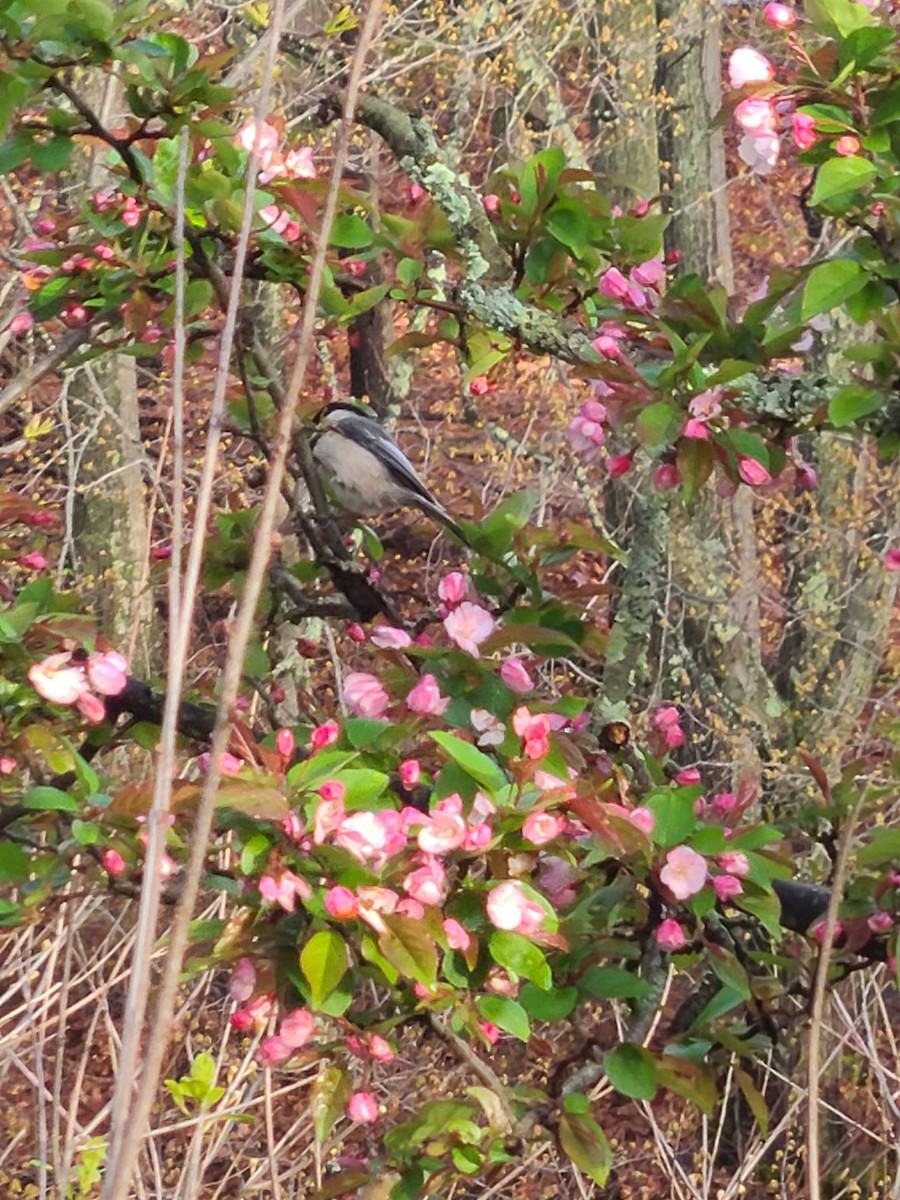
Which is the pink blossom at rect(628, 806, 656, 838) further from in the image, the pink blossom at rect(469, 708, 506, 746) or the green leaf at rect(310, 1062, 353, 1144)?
the green leaf at rect(310, 1062, 353, 1144)

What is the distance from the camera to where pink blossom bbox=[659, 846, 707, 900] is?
1.21 metres

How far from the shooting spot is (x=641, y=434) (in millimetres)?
1290

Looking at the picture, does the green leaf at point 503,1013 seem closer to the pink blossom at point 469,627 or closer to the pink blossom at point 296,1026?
the pink blossom at point 296,1026

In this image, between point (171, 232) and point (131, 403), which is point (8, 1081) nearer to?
point (131, 403)

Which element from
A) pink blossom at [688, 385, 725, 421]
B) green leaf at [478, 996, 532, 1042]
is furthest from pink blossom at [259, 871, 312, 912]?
pink blossom at [688, 385, 725, 421]

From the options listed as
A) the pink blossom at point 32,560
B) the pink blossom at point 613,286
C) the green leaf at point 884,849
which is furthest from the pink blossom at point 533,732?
the pink blossom at point 32,560

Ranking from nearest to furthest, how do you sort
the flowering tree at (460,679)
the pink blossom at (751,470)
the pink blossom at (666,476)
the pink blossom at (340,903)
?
the pink blossom at (340,903), the flowering tree at (460,679), the pink blossom at (751,470), the pink blossom at (666,476)

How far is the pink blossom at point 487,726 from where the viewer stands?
1240 mm

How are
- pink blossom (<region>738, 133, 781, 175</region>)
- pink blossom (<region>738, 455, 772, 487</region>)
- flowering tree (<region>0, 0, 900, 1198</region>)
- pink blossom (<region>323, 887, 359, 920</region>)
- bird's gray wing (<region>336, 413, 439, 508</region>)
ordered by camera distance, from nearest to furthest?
pink blossom (<region>323, 887, 359, 920</region>), flowering tree (<region>0, 0, 900, 1198</region>), pink blossom (<region>738, 133, 781, 175</region>), pink blossom (<region>738, 455, 772, 487</region>), bird's gray wing (<region>336, 413, 439, 508</region>)

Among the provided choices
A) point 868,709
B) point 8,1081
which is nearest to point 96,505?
point 8,1081

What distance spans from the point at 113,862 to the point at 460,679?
0.36 meters

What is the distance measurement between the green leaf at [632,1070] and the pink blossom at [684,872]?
16 centimetres

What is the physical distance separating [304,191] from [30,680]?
21.7 inches

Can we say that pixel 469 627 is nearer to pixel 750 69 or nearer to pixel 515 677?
pixel 515 677
